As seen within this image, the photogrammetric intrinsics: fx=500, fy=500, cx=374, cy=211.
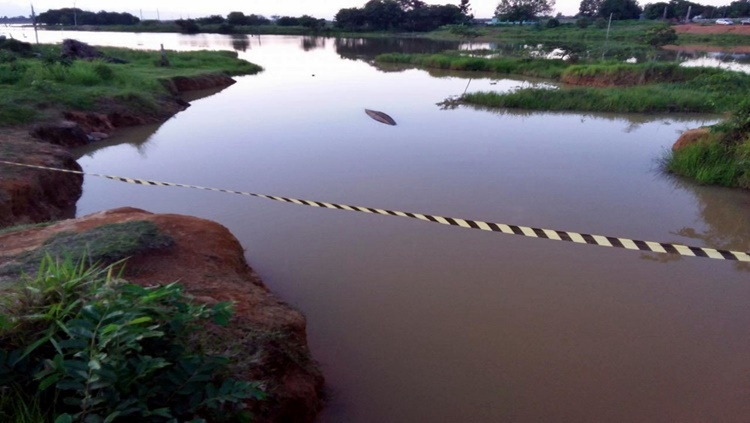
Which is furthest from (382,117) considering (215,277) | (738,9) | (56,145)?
(738,9)

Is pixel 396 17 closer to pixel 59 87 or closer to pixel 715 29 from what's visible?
pixel 715 29

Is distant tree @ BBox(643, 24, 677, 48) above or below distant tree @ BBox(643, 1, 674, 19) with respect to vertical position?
below

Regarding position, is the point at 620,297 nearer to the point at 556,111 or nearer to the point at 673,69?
the point at 556,111

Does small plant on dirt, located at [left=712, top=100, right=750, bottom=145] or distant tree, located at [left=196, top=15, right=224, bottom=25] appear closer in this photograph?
small plant on dirt, located at [left=712, top=100, right=750, bottom=145]

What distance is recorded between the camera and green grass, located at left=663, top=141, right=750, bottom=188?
757 centimetres


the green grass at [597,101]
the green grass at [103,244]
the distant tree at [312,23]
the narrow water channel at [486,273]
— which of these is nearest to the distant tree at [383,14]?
the distant tree at [312,23]

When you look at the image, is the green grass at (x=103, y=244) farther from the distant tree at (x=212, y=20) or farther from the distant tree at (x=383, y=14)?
the distant tree at (x=212, y=20)

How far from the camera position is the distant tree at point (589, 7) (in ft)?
253

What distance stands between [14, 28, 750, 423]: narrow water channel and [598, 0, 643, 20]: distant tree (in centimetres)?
6452

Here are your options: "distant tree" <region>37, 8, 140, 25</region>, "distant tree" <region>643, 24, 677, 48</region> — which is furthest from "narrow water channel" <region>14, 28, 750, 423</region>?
"distant tree" <region>37, 8, 140, 25</region>

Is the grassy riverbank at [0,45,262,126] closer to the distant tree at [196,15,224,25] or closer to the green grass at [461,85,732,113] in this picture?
the green grass at [461,85,732,113]

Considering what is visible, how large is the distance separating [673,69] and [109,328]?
79.0ft

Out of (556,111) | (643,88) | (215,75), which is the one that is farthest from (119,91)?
(643,88)

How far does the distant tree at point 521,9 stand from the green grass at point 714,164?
219ft
